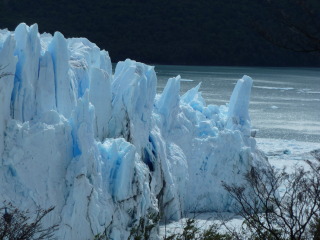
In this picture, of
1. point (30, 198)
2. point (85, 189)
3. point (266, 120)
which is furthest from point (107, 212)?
point (266, 120)

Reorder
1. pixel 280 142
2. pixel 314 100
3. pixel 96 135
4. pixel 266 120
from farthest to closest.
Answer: pixel 314 100
pixel 266 120
pixel 280 142
pixel 96 135

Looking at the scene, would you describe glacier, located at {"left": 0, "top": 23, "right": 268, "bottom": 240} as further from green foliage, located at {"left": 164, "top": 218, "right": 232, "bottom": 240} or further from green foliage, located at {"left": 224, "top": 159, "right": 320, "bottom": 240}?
green foliage, located at {"left": 164, "top": 218, "right": 232, "bottom": 240}

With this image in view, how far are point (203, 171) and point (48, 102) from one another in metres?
5.37

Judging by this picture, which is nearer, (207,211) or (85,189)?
(85,189)

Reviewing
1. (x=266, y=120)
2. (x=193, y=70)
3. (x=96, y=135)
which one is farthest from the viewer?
(x=193, y=70)

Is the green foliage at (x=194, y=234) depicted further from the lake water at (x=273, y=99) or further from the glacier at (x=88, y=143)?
the lake water at (x=273, y=99)

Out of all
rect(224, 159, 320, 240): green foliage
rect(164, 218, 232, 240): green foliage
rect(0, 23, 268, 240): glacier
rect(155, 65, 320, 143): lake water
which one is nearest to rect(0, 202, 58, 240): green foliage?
rect(164, 218, 232, 240): green foliage

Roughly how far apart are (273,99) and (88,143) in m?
37.8

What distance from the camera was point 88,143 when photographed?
1007 cm

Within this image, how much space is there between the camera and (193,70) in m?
72.8

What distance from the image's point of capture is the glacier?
9406 mm

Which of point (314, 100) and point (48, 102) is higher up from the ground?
point (48, 102)

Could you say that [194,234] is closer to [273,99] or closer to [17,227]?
[17,227]

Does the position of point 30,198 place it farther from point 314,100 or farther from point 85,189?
point 314,100
